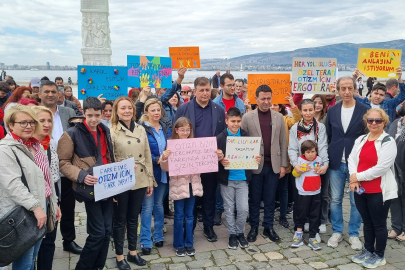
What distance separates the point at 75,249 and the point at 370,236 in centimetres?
447

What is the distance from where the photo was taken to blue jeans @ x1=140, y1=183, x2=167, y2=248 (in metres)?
4.93

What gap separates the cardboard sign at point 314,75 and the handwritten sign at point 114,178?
3.76 metres

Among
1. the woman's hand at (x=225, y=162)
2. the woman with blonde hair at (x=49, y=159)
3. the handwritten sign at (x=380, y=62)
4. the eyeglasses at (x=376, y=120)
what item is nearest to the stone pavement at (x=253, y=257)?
the woman with blonde hair at (x=49, y=159)

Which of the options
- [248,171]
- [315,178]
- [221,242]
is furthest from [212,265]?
[315,178]

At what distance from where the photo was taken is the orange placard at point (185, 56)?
852cm

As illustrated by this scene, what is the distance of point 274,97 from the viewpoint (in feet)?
20.4

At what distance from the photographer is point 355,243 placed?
520 centimetres

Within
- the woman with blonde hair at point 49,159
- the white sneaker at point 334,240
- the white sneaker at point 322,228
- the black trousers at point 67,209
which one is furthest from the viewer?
the white sneaker at point 322,228

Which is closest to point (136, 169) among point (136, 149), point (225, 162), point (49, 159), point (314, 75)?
point (136, 149)

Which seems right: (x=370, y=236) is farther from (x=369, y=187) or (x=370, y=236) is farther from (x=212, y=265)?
(x=212, y=265)

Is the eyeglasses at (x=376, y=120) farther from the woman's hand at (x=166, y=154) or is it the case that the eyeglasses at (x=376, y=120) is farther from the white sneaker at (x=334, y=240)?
the woman's hand at (x=166, y=154)

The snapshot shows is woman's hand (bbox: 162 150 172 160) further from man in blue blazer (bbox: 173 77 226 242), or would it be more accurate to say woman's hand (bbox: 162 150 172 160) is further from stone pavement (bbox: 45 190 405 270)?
stone pavement (bbox: 45 190 405 270)

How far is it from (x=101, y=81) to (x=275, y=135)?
3.46 metres

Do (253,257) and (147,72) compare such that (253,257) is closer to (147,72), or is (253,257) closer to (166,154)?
(166,154)
